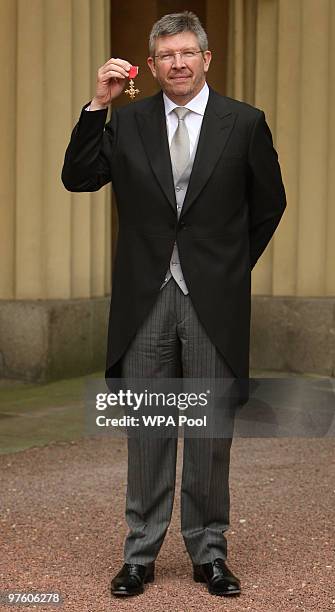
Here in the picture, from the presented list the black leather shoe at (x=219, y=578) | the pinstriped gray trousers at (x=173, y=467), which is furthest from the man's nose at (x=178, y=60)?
the black leather shoe at (x=219, y=578)

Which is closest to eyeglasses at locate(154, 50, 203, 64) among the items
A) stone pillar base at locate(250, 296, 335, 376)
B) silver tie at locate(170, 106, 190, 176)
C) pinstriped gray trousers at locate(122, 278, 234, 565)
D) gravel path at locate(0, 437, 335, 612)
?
silver tie at locate(170, 106, 190, 176)

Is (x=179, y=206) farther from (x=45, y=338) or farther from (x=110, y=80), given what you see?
(x=45, y=338)

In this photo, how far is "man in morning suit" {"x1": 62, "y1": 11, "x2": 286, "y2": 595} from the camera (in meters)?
3.82

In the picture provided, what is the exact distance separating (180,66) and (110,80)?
23cm

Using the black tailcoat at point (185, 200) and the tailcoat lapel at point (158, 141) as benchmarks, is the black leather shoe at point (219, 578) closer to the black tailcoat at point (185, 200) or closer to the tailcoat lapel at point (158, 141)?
the black tailcoat at point (185, 200)

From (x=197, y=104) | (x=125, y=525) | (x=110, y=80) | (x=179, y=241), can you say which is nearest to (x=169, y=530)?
(x=125, y=525)

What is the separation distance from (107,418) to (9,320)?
1757 millimetres

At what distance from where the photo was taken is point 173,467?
4051 mm

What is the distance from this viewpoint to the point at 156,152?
12.7 ft

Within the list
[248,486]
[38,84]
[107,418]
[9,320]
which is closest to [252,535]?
→ [248,486]

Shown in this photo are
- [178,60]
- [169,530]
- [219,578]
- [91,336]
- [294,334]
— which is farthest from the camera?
[294,334]

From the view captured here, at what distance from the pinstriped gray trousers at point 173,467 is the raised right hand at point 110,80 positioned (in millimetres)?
663

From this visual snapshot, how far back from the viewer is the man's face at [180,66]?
3.74 m

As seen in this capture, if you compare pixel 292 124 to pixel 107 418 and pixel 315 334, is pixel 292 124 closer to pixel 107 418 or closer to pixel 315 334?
pixel 315 334
